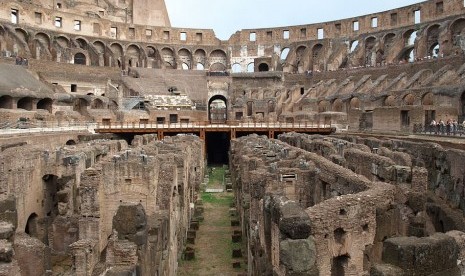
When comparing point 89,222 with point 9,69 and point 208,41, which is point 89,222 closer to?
A: point 9,69

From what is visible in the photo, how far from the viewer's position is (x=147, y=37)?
68750 millimetres

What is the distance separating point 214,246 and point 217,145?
30055 mm

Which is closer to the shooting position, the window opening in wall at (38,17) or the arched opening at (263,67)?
the window opening in wall at (38,17)

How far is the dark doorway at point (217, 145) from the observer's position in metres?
44.6

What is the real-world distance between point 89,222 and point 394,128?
968 inches

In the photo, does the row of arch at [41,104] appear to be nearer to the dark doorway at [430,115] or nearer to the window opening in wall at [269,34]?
the window opening in wall at [269,34]

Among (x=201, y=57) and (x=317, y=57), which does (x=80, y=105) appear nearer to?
(x=201, y=57)

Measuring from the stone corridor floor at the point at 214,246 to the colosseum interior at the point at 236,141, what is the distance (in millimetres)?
383

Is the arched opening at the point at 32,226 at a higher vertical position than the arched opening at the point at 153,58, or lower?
lower

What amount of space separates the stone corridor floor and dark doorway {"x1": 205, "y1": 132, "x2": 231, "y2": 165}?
2174 centimetres

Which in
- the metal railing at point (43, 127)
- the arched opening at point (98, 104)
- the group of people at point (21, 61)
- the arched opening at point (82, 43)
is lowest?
the metal railing at point (43, 127)

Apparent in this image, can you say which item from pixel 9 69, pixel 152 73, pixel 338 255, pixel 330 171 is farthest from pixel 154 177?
pixel 152 73

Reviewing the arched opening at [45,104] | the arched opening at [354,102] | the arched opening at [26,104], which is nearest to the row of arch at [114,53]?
the arched opening at [45,104]

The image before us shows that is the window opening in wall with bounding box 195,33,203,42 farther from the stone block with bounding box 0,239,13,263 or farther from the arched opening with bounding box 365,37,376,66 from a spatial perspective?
the stone block with bounding box 0,239,13,263
